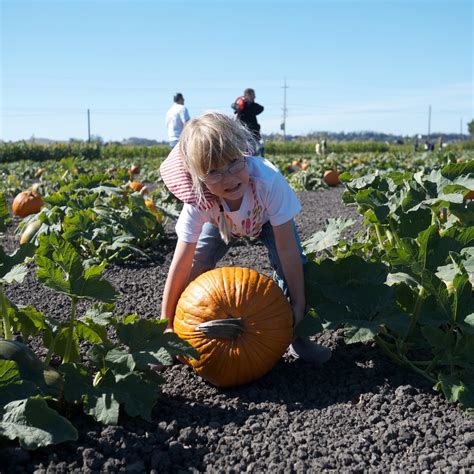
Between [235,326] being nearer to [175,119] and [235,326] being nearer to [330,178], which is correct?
[175,119]

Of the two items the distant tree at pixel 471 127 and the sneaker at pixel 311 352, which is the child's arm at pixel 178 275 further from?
the distant tree at pixel 471 127

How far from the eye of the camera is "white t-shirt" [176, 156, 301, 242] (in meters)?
2.71

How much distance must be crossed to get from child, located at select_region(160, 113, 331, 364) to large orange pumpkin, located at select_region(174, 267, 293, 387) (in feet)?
0.37

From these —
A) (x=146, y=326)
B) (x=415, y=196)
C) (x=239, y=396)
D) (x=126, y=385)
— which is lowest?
(x=239, y=396)

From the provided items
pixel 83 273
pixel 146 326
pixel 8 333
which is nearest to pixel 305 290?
pixel 146 326

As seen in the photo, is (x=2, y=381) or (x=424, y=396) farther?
(x=424, y=396)

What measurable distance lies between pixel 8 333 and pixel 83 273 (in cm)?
39

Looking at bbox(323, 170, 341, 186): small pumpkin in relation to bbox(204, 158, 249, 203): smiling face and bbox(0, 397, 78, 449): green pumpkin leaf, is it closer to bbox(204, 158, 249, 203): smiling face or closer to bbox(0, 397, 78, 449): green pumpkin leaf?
bbox(204, 158, 249, 203): smiling face

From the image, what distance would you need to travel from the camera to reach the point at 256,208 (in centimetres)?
276

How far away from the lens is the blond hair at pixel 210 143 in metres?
2.42

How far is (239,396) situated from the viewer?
2.50 meters

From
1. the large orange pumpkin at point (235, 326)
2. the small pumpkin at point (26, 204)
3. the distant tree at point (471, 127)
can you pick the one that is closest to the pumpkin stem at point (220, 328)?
the large orange pumpkin at point (235, 326)

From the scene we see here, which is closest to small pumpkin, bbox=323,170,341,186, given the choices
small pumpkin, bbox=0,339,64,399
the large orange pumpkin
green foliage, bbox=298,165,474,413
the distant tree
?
green foliage, bbox=298,165,474,413

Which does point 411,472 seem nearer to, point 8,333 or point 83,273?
point 83,273
